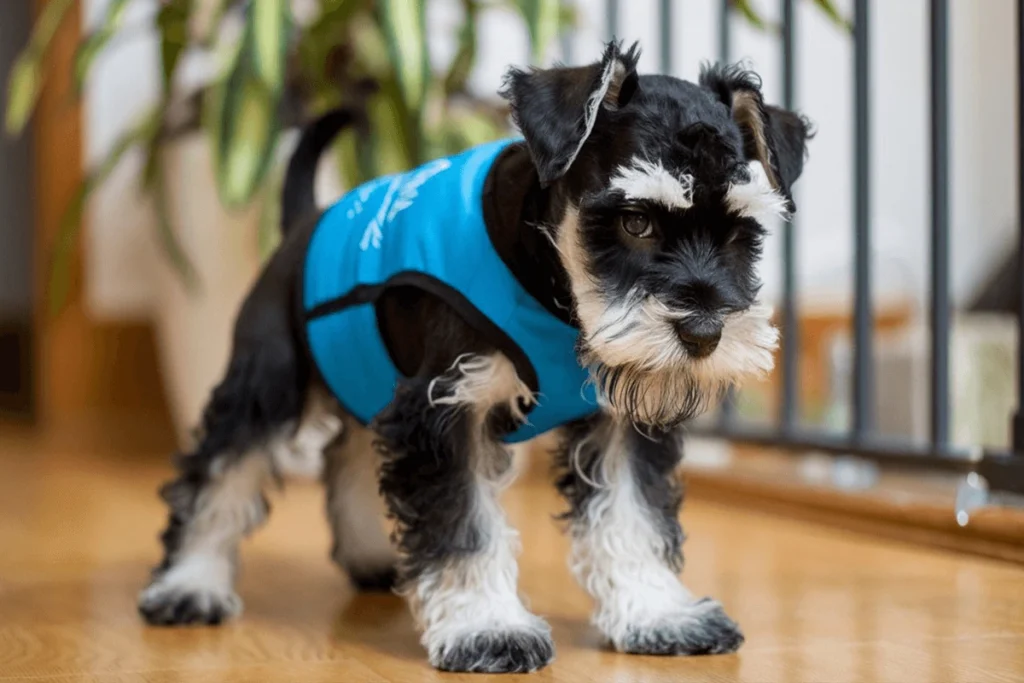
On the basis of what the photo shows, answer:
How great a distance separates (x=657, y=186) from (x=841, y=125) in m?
4.34

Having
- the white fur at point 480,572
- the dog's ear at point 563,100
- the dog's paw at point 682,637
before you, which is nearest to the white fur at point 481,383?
the white fur at point 480,572

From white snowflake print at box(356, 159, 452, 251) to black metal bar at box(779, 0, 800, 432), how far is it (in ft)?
5.03

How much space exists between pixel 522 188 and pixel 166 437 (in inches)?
150

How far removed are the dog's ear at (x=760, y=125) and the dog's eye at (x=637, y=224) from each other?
26 cm

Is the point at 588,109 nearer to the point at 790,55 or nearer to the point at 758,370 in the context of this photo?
the point at 758,370

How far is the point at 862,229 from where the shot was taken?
315 cm

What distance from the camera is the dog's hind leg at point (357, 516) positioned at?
2.36 m

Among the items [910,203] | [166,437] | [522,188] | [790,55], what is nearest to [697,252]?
[522,188]

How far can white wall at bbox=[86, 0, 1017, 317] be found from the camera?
16.6 ft

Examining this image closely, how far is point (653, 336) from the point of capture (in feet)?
4.92

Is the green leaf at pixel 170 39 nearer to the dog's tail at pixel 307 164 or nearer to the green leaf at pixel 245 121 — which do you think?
the green leaf at pixel 245 121

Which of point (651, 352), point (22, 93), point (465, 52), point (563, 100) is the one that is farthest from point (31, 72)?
point (651, 352)

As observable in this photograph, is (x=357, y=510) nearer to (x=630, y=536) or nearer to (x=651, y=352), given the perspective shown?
(x=630, y=536)

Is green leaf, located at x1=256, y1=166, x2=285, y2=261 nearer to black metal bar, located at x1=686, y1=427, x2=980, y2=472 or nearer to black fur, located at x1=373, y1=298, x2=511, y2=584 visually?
black metal bar, located at x1=686, y1=427, x2=980, y2=472
